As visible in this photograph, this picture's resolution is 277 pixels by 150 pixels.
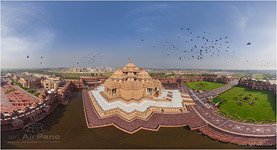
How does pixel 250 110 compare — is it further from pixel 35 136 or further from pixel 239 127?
pixel 35 136

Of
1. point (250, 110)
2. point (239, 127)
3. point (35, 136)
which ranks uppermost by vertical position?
point (250, 110)

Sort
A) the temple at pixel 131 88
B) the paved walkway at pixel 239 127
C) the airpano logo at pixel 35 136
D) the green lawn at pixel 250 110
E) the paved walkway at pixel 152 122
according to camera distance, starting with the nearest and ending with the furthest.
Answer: the airpano logo at pixel 35 136 → the paved walkway at pixel 239 127 → the paved walkway at pixel 152 122 → the green lawn at pixel 250 110 → the temple at pixel 131 88

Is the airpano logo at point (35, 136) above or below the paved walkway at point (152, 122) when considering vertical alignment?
below

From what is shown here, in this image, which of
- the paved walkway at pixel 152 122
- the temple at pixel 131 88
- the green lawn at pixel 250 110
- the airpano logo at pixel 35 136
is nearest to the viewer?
the airpano logo at pixel 35 136

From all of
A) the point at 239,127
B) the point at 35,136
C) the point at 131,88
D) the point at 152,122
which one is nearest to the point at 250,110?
the point at 239,127

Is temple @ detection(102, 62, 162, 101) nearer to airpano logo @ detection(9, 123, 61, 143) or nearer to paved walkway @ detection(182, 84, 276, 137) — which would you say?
paved walkway @ detection(182, 84, 276, 137)

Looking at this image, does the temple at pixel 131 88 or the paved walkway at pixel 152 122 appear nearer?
the paved walkway at pixel 152 122

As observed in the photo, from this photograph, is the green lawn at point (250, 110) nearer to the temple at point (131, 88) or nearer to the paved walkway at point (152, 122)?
the paved walkway at point (152, 122)

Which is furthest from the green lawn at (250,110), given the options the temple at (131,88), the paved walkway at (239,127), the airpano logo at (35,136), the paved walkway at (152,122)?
the airpano logo at (35,136)

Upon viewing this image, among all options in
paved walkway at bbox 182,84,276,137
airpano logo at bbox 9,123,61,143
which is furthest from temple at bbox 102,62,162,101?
airpano logo at bbox 9,123,61,143

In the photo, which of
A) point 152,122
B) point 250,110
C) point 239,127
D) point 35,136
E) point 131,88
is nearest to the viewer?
point 35,136

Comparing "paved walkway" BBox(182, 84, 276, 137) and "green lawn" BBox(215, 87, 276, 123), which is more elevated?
"green lawn" BBox(215, 87, 276, 123)

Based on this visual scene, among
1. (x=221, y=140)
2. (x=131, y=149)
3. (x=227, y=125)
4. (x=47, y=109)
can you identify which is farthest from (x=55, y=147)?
(x=227, y=125)
